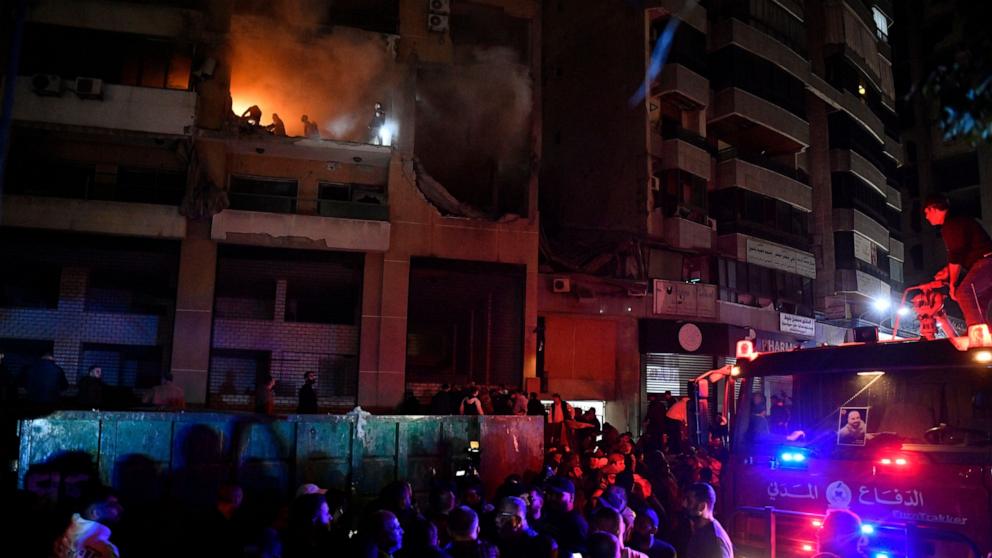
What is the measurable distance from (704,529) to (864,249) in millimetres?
29749

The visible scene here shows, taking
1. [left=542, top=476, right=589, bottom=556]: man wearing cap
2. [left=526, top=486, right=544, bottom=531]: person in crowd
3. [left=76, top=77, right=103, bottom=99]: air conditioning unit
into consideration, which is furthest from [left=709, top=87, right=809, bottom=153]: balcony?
[left=526, top=486, right=544, bottom=531]: person in crowd

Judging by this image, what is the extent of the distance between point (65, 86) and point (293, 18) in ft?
18.7

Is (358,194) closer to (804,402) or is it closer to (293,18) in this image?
(293,18)

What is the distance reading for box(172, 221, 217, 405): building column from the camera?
1759 centimetres

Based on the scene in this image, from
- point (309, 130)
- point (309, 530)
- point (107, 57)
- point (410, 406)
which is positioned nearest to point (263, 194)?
point (309, 130)

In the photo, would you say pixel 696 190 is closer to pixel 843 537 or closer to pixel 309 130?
pixel 309 130

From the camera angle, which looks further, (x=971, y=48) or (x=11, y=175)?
(x=11, y=175)

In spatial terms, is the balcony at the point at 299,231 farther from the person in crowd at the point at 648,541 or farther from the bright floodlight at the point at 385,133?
the person in crowd at the point at 648,541

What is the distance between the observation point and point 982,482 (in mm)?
5566

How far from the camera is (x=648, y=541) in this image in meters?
5.94

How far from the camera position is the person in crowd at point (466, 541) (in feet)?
16.7

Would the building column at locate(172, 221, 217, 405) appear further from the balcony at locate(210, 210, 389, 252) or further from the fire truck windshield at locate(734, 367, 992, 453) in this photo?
the fire truck windshield at locate(734, 367, 992, 453)

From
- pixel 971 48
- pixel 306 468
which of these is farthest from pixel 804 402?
pixel 306 468

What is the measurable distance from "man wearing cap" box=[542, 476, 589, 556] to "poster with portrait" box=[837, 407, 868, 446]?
233 cm
